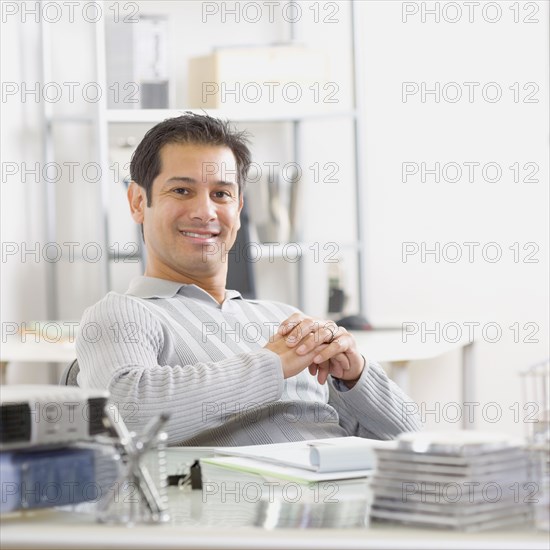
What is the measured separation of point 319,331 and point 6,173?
1.88 m

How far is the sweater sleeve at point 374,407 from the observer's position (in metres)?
1.75

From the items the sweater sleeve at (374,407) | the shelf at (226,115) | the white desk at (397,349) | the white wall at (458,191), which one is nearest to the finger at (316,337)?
the sweater sleeve at (374,407)

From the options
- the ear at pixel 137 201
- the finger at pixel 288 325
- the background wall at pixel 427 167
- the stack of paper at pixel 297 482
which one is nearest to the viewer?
the stack of paper at pixel 297 482

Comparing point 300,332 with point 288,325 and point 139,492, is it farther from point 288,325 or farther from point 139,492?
point 139,492

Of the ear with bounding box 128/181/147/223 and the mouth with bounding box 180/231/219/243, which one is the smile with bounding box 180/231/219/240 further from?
the ear with bounding box 128/181/147/223

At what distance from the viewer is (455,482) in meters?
0.92

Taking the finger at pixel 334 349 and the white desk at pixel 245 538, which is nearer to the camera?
the white desk at pixel 245 538

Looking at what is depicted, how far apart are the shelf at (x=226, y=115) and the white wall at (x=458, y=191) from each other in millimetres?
257

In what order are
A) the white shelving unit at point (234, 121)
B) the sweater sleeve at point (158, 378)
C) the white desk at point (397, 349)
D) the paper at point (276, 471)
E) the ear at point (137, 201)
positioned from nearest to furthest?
the paper at point (276, 471)
the sweater sleeve at point (158, 378)
the ear at point (137, 201)
the white desk at point (397, 349)
the white shelving unit at point (234, 121)

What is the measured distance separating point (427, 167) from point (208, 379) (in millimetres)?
2144

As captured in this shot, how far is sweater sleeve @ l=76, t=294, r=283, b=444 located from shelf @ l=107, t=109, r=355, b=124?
152 cm

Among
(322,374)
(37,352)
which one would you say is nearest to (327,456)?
(322,374)

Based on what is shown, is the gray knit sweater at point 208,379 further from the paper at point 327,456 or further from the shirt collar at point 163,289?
the paper at point 327,456

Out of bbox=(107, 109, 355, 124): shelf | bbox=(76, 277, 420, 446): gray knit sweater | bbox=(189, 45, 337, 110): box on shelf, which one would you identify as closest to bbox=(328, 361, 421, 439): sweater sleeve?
bbox=(76, 277, 420, 446): gray knit sweater
